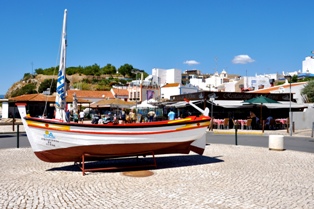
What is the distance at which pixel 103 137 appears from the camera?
30.5 ft

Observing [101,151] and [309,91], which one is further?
[309,91]

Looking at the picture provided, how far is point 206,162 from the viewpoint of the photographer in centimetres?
1129

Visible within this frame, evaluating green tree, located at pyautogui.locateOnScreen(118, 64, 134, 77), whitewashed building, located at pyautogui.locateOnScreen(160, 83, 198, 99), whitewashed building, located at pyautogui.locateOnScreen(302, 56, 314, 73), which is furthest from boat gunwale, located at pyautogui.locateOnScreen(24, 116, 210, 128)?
green tree, located at pyautogui.locateOnScreen(118, 64, 134, 77)

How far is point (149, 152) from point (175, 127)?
1.16m

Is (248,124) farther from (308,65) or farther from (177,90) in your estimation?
(308,65)

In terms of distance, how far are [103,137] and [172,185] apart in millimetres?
2628

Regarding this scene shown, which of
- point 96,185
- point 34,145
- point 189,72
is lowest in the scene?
point 96,185

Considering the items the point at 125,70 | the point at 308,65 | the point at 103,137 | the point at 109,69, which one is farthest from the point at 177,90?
the point at 109,69

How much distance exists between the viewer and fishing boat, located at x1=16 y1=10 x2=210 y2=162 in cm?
905

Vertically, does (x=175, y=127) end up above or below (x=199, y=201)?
above

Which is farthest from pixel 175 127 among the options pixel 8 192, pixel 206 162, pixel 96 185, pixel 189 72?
pixel 189 72

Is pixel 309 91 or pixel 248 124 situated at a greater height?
pixel 309 91

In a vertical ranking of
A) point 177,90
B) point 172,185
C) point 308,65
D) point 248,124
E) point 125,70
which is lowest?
point 172,185

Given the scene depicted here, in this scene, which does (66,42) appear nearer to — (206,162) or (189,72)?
(206,162)
